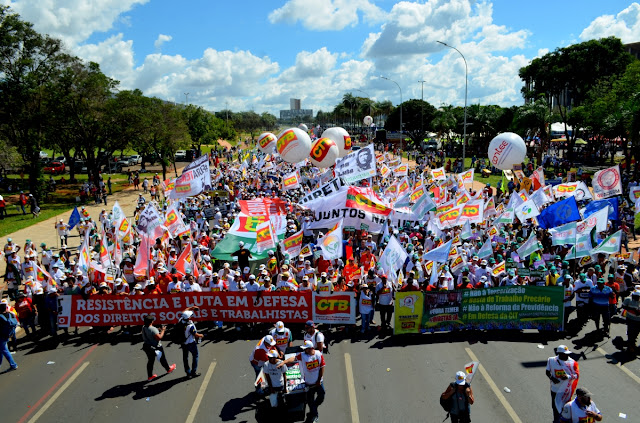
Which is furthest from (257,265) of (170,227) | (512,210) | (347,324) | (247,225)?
(512,210)

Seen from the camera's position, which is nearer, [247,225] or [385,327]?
[385,327]

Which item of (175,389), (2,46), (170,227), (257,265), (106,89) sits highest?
(2,46)

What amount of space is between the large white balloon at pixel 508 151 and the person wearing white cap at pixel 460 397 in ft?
64.0

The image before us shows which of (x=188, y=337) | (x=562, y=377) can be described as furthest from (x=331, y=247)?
(x=562, y=377)

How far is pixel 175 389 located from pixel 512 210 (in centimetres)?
1293

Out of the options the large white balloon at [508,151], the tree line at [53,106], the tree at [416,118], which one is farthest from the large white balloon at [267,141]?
the tree at [416,118]

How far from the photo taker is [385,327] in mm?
11391

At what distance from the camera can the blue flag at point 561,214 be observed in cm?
1521

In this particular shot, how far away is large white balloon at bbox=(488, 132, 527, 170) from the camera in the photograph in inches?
934

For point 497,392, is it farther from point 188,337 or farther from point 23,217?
point 23,217

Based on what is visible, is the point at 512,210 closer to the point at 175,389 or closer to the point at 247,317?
the point at 247,317

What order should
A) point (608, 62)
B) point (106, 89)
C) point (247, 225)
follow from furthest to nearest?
point (608, 62) < point (106, 89) < point (247, 225)

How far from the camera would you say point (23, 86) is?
33969 mm

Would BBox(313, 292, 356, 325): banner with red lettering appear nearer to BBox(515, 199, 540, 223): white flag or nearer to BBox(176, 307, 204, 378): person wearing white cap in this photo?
BBox(176, 307, 204, 378): person wearing white cap
